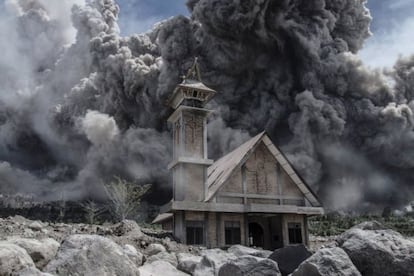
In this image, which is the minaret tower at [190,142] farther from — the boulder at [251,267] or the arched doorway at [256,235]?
the boulder at [251,267]

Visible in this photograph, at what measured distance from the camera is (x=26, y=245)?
888cm

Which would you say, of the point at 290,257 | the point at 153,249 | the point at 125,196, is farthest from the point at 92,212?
the point at 290,257

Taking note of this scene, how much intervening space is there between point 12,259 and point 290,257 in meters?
5.24

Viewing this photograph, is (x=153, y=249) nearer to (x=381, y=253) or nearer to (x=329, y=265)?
(x=329, y=265)

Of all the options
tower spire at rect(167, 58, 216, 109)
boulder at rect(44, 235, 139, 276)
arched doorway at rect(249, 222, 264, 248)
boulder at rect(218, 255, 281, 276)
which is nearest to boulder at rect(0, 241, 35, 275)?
boulder at rect(44, 235, 139, 276)

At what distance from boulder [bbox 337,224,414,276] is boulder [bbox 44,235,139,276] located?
13.3ft

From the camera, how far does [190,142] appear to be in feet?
66.2

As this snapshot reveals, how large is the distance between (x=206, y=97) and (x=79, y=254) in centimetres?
1446

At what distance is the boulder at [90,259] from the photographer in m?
7.82

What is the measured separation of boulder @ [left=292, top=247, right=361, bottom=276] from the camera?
7270 mm

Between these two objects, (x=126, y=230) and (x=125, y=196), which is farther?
(x=125, y=196)

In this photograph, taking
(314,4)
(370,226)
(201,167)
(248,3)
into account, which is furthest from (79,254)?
(314,4)

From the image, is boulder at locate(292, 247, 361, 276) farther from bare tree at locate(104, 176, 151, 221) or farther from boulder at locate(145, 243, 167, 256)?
bare tree at locate(104, 176, 151, 221)

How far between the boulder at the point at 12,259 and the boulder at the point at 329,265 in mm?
4494
